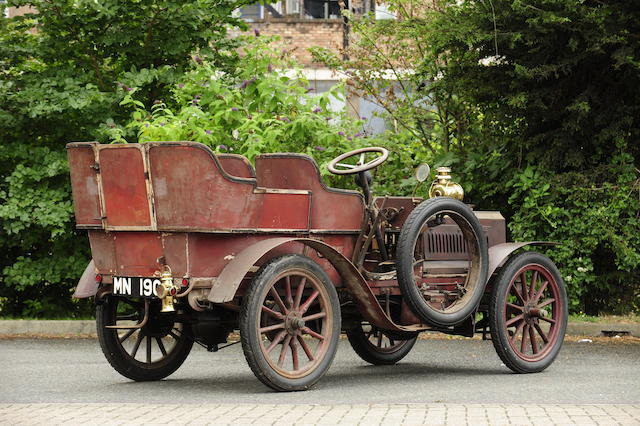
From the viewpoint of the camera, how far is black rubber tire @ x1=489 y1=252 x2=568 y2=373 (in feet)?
30.0

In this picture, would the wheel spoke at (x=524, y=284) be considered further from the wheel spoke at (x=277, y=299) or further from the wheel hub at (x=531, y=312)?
the wheel spoke at (x=277, y=299)

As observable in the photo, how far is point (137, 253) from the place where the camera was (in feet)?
26.3

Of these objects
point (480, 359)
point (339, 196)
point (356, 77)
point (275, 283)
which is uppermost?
point (356, 77)

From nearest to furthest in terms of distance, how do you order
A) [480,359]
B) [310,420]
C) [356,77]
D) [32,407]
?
[310,420], [32,407], [480,359], [356,77]

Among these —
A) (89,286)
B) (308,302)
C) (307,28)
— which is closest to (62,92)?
(89,286)

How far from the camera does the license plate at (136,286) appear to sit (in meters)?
7.86

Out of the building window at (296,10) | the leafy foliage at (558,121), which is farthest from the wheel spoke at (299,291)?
the building window at (296,10)

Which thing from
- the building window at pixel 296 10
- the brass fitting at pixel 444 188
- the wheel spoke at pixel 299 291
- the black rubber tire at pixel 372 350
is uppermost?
the building window at pixel 296 10

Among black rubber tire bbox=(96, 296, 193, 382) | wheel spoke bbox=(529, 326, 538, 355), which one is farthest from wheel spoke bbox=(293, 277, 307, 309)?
wheel spoke bbox=(529, 326, 538, 355)

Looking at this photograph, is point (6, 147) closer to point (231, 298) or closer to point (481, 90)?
point (481, 90)

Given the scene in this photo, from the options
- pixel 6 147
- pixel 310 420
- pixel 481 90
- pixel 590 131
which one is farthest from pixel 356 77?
pixel 310 420

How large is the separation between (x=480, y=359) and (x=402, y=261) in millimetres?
2556

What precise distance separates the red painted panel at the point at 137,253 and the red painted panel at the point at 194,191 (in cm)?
17

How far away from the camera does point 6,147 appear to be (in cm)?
1379
